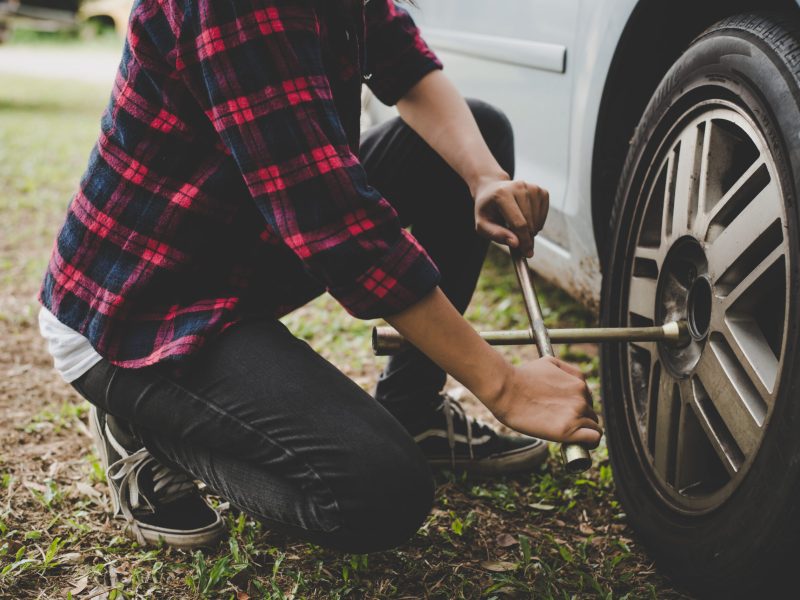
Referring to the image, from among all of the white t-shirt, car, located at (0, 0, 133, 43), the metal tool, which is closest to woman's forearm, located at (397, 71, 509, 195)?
the metal tool

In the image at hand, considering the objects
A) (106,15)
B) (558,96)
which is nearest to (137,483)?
(558,96)

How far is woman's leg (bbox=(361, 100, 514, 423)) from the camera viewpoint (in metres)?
1.79

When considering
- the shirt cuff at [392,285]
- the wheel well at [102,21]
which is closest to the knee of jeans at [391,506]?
Result: the shirt cuff at [392,285]

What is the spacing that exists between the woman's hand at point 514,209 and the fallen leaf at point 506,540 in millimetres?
535

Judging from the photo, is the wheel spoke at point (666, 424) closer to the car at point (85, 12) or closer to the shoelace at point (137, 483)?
the shoelace at point (137, 483)

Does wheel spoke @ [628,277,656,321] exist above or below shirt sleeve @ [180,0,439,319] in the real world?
below

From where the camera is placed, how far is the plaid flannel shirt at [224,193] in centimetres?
117

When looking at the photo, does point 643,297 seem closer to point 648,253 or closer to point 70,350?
point 648,253

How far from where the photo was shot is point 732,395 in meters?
1.29

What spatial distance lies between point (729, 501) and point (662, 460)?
0.23 meters

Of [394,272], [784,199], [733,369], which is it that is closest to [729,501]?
[733,369]

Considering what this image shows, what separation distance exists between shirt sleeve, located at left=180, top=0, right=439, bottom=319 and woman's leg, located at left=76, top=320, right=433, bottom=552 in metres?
0.23

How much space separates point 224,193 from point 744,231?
78 cm

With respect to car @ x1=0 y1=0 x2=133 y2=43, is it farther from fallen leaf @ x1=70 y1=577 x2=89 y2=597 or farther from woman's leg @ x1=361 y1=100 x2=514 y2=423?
fallen leaf @ x1=70 y1=577 x2=89 y2=597
